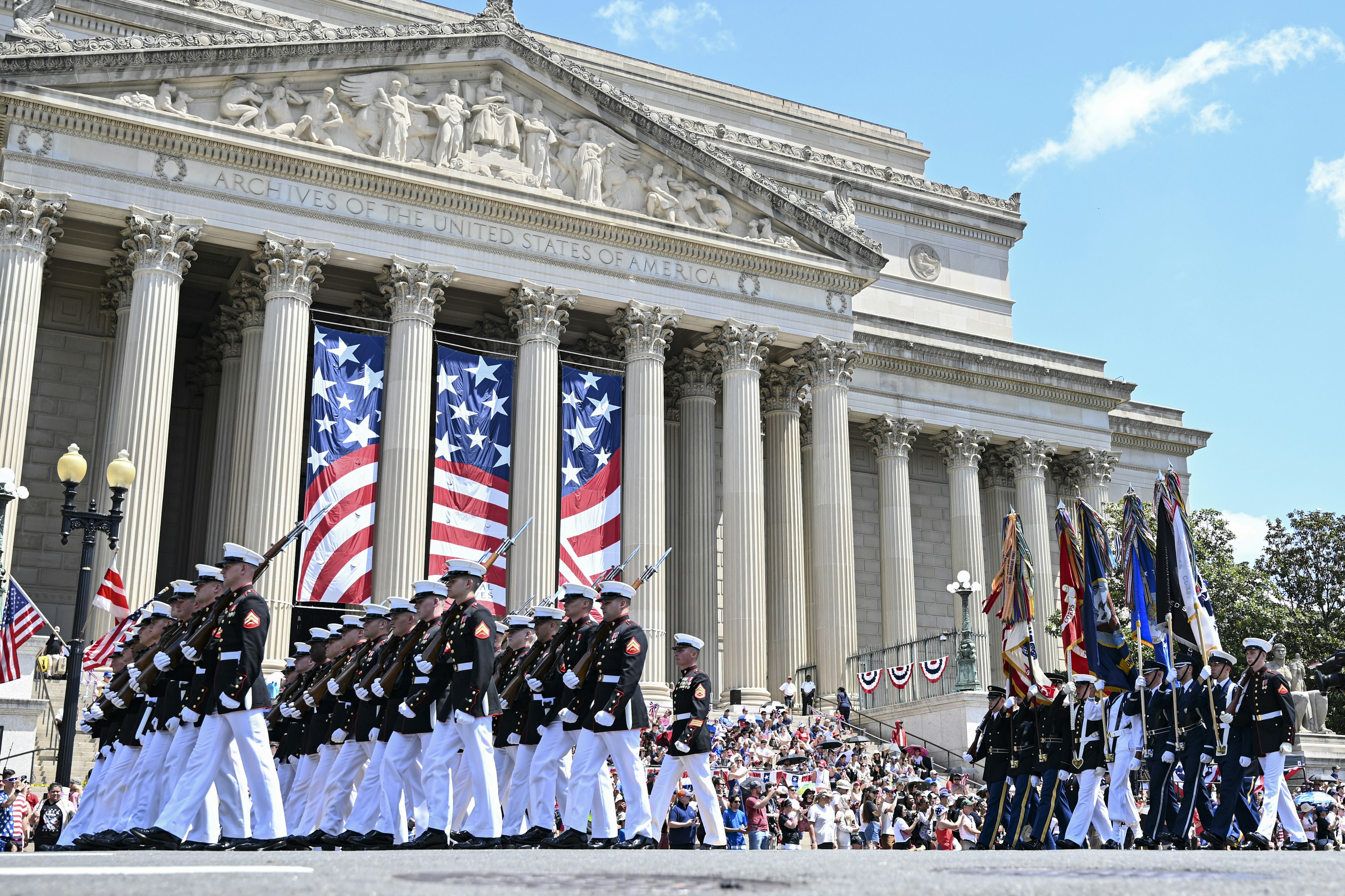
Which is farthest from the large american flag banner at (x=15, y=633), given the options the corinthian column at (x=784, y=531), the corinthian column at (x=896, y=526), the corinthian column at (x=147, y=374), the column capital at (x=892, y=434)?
the column capital at (x=892, y=434)

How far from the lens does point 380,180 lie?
2945cm

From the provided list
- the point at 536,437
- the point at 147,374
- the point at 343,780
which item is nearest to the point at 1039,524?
the point at 536,437

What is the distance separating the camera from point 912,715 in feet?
96.5

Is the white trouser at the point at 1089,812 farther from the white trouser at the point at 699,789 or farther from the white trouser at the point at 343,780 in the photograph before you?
the white trouser at the point at 343,780

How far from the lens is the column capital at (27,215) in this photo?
85.3 feet

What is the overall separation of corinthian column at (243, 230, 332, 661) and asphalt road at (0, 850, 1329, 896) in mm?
18225

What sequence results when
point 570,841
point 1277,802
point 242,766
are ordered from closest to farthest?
point 242,766, point 570,841, point 1277,802

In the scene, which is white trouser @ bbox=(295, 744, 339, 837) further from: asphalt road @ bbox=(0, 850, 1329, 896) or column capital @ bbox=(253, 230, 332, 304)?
column capital @ bbox=(253, 230, 332, 304)

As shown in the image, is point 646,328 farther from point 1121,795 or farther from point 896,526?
point 1121,795

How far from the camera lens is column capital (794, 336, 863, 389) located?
3384cm

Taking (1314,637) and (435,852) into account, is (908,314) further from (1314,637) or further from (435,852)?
(435,852)

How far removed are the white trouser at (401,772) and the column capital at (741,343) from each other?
21.7m

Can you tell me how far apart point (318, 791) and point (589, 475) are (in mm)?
17523

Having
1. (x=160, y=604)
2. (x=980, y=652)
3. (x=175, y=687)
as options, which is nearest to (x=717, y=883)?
(x=175, y=687)
